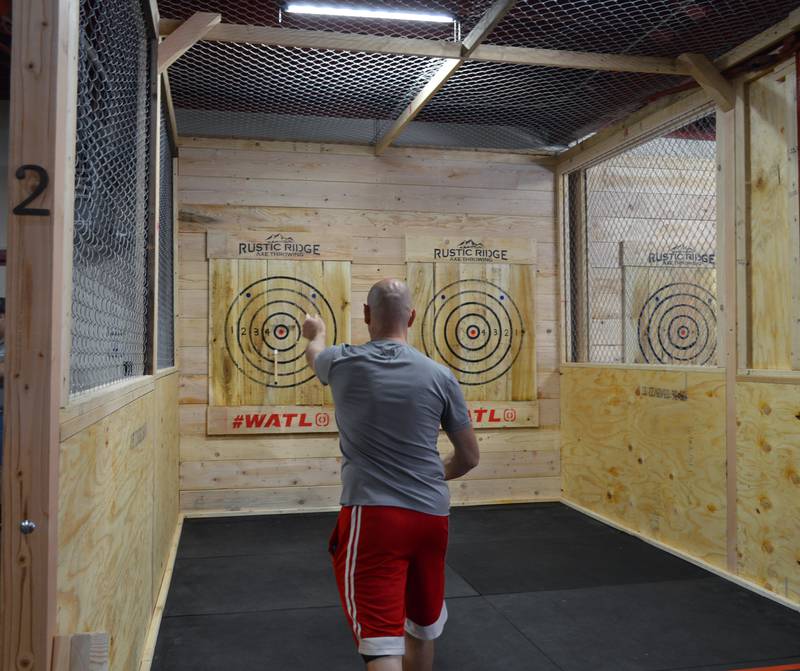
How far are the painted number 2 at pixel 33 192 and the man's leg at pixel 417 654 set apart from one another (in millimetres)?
1437

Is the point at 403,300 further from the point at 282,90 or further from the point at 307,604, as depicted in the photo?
the point at 282,90

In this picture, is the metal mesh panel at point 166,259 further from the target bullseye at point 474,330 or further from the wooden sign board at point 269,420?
the target bullseye at point 474,330

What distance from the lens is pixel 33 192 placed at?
1.25 m

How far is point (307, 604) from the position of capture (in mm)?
3268

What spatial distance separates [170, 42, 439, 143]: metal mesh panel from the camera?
12.8 ft

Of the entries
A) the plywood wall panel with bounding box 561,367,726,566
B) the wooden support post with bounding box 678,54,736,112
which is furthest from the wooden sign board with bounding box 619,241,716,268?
the wooden support post with bounding box 678,54,736,112

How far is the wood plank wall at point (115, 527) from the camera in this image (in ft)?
4.64

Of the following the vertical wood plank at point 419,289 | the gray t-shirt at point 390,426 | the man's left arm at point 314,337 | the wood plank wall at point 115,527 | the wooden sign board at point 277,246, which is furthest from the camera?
the vertical wood plank at point 419,289

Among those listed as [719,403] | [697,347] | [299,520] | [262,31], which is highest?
[262,31]

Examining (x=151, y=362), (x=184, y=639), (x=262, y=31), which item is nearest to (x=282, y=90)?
(x=262, y=31)

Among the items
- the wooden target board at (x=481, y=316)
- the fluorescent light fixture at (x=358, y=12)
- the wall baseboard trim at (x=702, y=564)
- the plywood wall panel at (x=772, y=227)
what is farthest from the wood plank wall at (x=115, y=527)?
the plywood wall panel at (x=772, y=227)

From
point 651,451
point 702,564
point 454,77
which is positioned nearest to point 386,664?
point 702,564

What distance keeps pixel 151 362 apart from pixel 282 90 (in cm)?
213

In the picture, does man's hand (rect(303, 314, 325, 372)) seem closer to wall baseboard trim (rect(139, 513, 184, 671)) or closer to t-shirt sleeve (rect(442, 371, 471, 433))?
t-shirt sleeve (rect(442, 371, 471, 433))
